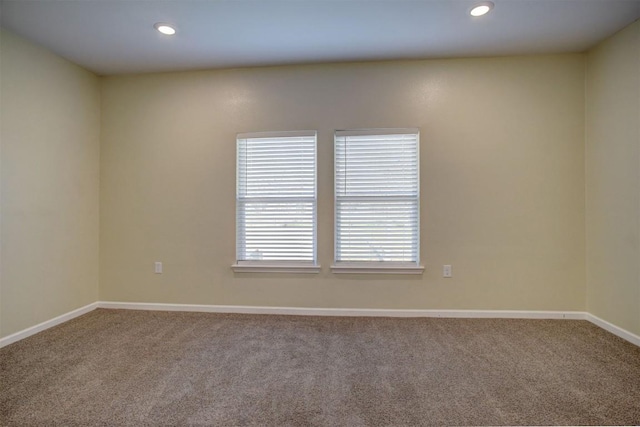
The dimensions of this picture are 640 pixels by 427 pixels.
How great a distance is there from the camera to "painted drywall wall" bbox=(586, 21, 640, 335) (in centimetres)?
234

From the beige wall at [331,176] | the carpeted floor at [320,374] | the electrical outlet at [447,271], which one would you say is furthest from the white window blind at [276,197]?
the electrical outlet at [447,271]

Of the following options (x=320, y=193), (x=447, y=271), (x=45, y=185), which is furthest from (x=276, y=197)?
(x=45, y=185)

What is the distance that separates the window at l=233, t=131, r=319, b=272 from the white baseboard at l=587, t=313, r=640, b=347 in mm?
2819

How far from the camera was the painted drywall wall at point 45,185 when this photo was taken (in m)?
2.38

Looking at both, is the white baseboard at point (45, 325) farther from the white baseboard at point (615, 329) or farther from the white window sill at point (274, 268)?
the white baseboard at point (615, 329)

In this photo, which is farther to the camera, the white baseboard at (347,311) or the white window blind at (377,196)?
the white window blind at (377,196)

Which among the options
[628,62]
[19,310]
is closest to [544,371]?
[628,62]

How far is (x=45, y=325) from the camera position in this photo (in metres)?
2.64

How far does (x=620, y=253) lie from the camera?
246 centimetres

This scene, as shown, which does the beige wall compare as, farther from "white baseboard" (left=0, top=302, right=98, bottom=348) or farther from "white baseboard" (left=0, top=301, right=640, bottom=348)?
"white baseboard" (left=0, top=302, right=98, bottom=348)

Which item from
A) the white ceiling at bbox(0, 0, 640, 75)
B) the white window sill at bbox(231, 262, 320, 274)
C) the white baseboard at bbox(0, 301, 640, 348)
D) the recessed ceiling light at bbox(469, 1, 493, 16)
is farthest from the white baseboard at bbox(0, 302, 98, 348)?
the recessed ceiling light at bbox(469, 1, 493, 16)

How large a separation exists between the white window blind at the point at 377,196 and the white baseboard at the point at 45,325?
285 centimetres

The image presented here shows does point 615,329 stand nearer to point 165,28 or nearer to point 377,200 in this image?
point 377,200

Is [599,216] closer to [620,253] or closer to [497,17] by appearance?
[620,253]
